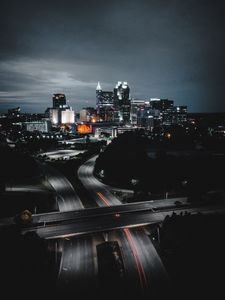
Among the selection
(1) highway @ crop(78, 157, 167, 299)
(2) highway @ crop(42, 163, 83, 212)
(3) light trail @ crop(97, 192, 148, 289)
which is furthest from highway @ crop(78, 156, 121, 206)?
A: (3) light trail @ crop(97, 192, 148, 289)

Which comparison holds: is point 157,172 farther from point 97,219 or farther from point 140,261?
point 140,261

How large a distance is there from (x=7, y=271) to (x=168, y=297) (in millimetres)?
15338

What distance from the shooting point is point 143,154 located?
7156 cm

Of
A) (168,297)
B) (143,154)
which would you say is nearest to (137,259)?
(168,297)

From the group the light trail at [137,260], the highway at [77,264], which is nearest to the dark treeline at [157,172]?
the light trail at [137,260]

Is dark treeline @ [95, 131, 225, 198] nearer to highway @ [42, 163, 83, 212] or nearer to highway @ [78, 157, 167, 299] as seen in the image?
highway @ [42, 163, 83, 212]

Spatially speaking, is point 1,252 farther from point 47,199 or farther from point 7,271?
point 47,199

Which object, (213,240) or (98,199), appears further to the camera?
(98,199)

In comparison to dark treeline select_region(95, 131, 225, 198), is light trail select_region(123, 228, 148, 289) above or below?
below

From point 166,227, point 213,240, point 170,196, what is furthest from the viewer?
point 170,196

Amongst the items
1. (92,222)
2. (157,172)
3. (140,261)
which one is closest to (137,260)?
(140,261)

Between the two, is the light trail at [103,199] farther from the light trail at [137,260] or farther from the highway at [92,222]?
the light trail at [137,260]

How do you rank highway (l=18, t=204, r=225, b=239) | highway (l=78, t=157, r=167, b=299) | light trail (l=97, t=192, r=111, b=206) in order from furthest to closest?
1. light trail (l=97, t=192, r=111, b=206)
2. highway (l=18, t=204, r=225, b=239)
3. highway (l=78, t=157, r=167, b=299)

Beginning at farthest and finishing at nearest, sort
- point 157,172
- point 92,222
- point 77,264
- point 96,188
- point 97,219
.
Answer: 1. point 157,172
2. point 96,188
3. point 97,219
4. point 92,222
5. point 77,264
